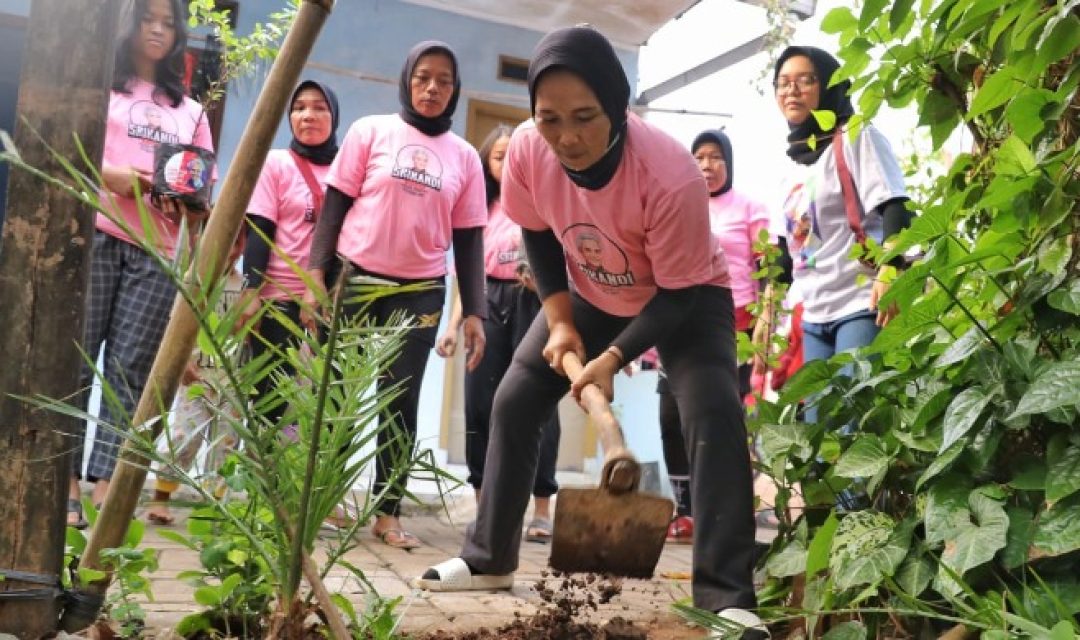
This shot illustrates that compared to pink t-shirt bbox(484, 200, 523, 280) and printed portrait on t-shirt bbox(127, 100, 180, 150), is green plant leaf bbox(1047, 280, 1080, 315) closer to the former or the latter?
printed portrait on t-shirt bbox(127, 100, 180, 150)

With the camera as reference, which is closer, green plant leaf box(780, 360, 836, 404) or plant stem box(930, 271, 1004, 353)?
plant stem box(930, 271, 1004, 353)

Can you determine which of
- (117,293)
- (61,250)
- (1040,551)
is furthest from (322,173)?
(1040,551)

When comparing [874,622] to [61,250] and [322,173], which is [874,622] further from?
[322,173]

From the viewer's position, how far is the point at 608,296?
3.48m

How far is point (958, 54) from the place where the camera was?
95.9 inches

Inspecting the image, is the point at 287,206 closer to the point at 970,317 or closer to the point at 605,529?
the point at 605,529

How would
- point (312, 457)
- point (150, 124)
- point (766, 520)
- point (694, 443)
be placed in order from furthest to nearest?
point (766, 520), point (150, 124), point (694, 443), point (312, 457)

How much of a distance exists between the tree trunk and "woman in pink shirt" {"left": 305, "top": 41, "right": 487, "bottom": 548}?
2544 mm

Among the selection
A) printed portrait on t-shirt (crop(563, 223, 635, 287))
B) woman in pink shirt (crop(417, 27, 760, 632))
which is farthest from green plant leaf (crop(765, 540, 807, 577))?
printed portrait on t-shirt (crop(563, 223, 635, 287))

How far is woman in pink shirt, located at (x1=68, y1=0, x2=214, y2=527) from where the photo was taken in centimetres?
425

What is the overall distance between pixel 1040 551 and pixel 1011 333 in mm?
448

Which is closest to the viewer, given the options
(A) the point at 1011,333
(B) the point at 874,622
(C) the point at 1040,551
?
(C) the point at 1040,551

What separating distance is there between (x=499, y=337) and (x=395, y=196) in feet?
3.73

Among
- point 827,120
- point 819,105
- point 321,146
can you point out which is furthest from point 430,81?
point 827,120
